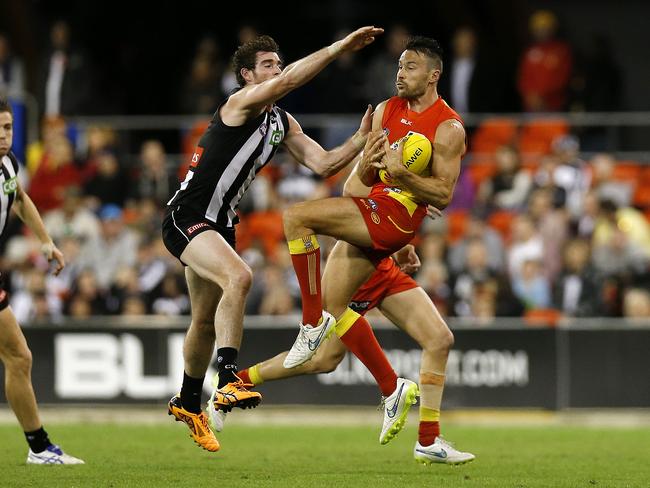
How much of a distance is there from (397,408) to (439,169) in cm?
→ 172

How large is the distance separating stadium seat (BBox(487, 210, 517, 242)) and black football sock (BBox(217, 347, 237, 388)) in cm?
854

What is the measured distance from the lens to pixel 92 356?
15.4 meters

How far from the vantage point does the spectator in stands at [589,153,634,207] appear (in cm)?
1708

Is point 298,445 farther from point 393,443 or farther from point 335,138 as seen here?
point 335,138

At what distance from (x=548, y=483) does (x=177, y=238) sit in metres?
2.95

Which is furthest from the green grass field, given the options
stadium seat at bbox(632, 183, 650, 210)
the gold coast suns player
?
stadium seat at bbox(632, 183, 650, 210)

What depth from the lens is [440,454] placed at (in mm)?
9883

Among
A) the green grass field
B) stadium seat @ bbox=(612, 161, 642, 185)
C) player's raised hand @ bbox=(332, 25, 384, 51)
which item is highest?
player's raised hand @ bbox=(332, 25, 384, 51)

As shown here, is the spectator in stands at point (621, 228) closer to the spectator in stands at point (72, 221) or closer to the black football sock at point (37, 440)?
the spectator in stands at point (72, 221)

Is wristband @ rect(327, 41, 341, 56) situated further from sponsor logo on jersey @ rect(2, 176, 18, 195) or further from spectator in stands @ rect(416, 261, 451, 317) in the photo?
spectator in stands @ rect(416, 261, 451, 317)

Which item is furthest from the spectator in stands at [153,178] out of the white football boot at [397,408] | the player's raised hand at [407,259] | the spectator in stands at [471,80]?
the white football boot at [397,408]

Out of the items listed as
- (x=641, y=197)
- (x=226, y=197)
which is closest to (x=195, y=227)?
(x=226, y=197)

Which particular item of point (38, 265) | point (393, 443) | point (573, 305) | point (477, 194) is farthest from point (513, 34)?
point (393, 443)

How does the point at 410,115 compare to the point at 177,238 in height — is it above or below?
above
